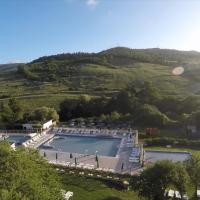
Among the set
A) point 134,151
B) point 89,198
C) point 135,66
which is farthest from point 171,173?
point 135,66

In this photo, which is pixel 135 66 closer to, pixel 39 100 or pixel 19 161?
pixel 39 100

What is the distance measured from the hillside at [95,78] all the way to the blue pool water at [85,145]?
3104cm

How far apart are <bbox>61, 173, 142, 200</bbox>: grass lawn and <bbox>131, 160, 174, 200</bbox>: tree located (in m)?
2.56

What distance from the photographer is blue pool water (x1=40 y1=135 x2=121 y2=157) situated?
36.8 m

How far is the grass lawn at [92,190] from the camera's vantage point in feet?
79.7

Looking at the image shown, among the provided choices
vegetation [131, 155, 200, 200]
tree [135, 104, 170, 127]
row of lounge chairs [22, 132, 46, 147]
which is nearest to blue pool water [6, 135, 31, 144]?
row of lounge chairs [22, 132, 46, 147]

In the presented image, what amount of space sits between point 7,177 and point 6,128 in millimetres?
32084

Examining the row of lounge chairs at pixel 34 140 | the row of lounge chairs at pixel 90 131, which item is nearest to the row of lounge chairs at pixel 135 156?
the row of lounge chairs at pixel 90 131

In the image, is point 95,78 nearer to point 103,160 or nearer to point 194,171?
point 103,160

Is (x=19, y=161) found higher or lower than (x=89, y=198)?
higher

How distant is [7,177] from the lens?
62.1ft

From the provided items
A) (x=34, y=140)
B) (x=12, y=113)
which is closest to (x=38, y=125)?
(x=34, y=140)

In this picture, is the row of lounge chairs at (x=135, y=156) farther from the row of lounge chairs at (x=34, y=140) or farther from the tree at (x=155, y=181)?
the row of lounge chairs at (x=34, y=140)

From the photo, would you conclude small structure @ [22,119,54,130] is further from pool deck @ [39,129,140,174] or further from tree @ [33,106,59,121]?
pool deck @ [39,129,140,174]
